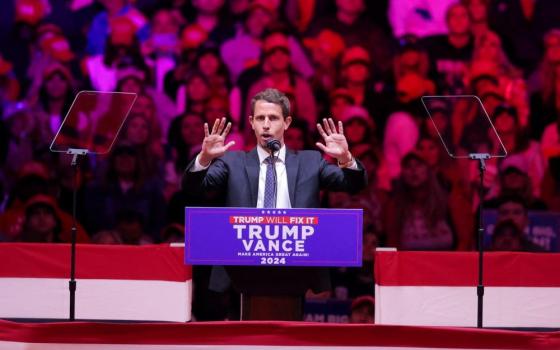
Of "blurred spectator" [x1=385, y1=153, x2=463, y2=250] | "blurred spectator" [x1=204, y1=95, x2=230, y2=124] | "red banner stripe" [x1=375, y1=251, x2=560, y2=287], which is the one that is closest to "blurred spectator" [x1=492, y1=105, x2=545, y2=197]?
"blurred spectator" [x1=385, y1=153, x2=463, y2=250]

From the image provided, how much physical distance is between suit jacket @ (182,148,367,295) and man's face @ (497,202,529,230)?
11.8 ft

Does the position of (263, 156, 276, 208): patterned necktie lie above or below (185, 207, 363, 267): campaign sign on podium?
above

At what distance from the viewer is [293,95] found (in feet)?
23.0

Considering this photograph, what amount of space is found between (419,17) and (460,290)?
3.28 m

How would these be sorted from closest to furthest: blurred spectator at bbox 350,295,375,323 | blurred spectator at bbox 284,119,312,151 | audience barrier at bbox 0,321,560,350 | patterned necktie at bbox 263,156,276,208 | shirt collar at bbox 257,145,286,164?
audience barrier at bbox 0,321,560,350 → patterned necktie at bbox 263,156,276,208 → shirt collar at bbox 257,145,286,164 → blurred spectator at bbox 350,295,375,323 → blurred spectator at bbox 284,119,312,151

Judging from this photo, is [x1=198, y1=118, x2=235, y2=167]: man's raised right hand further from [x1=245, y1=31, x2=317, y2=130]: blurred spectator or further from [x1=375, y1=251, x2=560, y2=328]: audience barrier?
[x1=245, y1=31, x2=317, y2=130]: blurred spectator

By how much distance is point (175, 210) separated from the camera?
22.5 feet

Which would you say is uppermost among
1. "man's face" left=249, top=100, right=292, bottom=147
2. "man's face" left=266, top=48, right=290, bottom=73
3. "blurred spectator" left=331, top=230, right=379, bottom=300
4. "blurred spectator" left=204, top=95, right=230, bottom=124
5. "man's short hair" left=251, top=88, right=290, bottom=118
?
"man's face" left=266, top=48, right=290, bottom=73

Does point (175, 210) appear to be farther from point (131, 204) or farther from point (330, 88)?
point (330, 88)

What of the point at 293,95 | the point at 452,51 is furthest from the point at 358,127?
the point at 452,51

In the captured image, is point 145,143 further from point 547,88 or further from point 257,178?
point 257,178

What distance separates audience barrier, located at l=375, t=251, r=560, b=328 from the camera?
4551 millimetres

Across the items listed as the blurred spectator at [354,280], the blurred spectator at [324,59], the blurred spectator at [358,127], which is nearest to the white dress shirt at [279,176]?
the blurred spectator at [354,280]

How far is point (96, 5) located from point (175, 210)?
1.99 m
